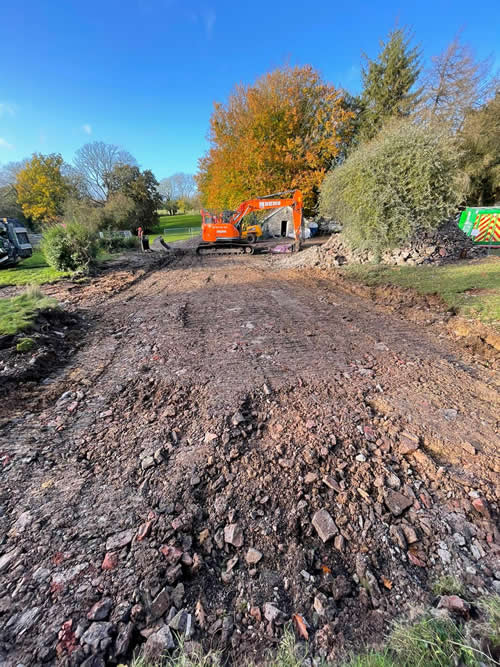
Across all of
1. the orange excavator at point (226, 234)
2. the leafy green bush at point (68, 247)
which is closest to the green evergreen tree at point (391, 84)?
the orange excavator at point (226, 234)

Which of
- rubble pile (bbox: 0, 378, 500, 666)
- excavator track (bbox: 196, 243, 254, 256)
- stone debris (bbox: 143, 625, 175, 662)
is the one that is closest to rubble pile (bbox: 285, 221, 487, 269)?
excavator track (bbox: 196, 243, 254, 256)

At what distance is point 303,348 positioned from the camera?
390 cm

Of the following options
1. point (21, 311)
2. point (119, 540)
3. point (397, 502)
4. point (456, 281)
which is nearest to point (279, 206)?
point (456, 281)

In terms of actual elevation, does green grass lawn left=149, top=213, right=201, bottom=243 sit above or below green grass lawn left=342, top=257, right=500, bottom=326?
above

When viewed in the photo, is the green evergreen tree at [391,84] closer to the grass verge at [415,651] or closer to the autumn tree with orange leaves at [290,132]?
the autumn tree with orange leaves at [290,132]

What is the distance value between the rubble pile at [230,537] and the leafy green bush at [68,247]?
10.2 m

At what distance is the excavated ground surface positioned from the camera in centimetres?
135

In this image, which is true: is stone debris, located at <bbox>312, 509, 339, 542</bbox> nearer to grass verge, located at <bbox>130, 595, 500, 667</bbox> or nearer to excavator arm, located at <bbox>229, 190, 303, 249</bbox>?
grass verge, located at <bbox>130, 595, 500, 667</bbox>

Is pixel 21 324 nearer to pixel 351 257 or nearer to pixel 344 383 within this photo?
pixel 344 383

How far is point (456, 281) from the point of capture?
6.55m

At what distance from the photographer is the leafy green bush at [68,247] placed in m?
10.5

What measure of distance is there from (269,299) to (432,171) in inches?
239

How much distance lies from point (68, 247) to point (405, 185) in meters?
11.6

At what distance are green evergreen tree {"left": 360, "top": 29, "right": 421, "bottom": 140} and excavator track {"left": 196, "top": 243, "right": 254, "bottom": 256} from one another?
14590 millimetres
